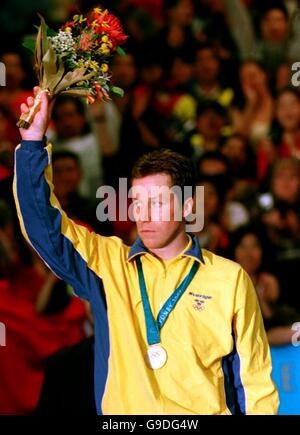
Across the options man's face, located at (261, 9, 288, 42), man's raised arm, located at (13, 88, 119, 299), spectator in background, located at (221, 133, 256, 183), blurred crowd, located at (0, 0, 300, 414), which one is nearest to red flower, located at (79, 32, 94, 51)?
man's raised arm, located at (13, 88, 119, 299)

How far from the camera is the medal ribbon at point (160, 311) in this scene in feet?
13.8

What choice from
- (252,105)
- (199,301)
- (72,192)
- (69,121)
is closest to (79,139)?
(69,121)

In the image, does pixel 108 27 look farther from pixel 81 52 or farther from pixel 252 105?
pixel 252 105

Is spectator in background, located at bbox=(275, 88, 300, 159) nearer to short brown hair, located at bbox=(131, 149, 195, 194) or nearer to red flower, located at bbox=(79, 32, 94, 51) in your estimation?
short brown hair, located at bbox=(131, 149, 195, 194)

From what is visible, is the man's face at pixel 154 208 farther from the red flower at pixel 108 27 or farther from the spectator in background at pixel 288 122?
the spectator in background at pixel 288 122

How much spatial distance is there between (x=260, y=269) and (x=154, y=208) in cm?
317

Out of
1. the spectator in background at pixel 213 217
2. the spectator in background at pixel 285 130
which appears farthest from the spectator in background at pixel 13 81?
the spectator in background at pixel 285 130

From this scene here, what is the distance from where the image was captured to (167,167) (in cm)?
435

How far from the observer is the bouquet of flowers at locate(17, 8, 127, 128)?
4168 mm

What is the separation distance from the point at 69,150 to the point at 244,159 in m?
1.39

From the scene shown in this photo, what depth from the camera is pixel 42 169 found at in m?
4.06

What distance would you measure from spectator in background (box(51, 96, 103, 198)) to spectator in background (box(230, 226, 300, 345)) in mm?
1111

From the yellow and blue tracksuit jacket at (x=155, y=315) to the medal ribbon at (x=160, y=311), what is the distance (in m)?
0.02
